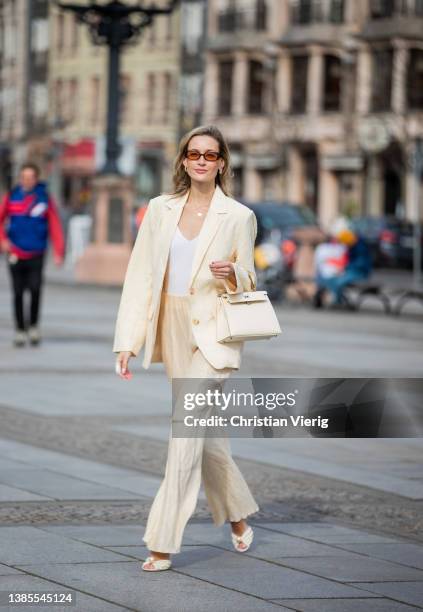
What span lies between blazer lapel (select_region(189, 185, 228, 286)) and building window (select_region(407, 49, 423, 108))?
5740cm

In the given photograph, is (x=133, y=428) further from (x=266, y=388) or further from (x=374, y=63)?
(x=374, y=63)

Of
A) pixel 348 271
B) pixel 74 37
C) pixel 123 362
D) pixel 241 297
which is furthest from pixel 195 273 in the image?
pixel 74 37

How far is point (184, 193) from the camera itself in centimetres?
752

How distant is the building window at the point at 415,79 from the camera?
64438 millimetres

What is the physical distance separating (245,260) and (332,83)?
64.2 m

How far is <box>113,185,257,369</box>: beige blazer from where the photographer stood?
7305 millimetres

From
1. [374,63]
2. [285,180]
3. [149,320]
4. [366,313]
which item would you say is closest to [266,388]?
[149,320]

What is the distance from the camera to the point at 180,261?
24.2 feet

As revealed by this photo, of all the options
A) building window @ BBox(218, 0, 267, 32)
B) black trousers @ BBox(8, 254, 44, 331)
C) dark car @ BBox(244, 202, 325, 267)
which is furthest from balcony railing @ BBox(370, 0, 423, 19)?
black trousers @ BBox(8, 254, 44, 331)

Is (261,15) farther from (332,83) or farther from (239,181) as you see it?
(239,181)

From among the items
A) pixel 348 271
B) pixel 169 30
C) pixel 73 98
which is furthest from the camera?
pixel 73 98

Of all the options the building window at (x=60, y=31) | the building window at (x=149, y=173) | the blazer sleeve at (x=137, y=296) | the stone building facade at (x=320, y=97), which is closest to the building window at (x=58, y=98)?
the building window at (x=60, y=31)

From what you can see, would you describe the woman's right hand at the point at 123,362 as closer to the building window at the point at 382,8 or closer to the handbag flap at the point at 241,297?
the handbag flap at the point at 241,297

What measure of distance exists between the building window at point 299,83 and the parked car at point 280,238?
26.0 m
